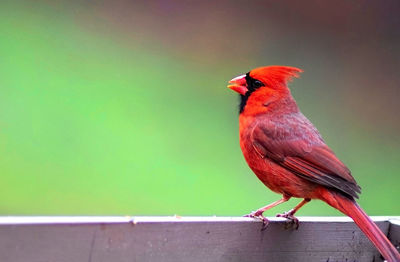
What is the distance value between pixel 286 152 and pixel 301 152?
0.22ft

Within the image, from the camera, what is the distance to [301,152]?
10.5 feet

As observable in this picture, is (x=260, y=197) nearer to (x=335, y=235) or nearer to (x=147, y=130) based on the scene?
(x=147, y=130)

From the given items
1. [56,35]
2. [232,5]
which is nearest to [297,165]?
[56,35]

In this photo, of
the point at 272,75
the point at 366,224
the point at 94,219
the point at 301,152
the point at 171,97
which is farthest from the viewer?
the point at 171,97

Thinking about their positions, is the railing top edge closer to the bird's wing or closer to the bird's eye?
the bird's wing

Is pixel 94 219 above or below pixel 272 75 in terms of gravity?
below

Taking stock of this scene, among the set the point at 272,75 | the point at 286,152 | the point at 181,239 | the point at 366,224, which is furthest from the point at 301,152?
the point at 181,239

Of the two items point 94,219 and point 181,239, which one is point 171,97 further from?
point 94,219

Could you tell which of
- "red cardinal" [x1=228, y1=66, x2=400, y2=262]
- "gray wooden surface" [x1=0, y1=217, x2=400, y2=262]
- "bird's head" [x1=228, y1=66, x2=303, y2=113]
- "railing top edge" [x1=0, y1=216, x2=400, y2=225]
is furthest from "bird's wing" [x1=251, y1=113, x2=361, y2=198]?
"railing top edge" [x1=0, y1=216, x2=400, y2=225]

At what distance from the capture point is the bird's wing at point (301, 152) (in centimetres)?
297

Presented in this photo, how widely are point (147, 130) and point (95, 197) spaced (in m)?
1.06

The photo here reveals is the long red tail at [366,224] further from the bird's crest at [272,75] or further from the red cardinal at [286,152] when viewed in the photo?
the bird's crest at [272,75]

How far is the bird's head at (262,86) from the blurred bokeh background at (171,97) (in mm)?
1953

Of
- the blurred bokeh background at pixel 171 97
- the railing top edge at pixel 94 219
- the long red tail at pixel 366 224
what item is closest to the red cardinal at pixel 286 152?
the long red tail at pixel 366 224
